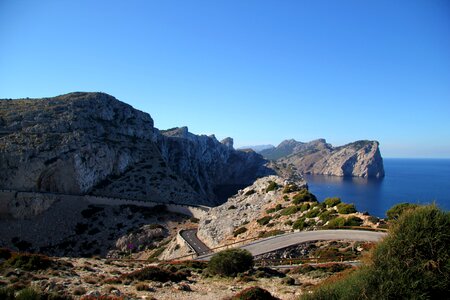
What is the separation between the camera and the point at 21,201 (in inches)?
2459

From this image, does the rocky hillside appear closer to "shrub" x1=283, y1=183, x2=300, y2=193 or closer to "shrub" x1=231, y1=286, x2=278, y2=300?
"shrub" x1=283, y1=183, x2=300, y2=193

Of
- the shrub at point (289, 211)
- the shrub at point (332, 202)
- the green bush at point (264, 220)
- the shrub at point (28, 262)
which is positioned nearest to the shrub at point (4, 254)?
the shrub at point (28, 262)

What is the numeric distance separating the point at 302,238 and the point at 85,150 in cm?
6503

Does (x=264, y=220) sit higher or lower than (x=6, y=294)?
lower

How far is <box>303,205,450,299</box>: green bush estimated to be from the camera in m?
10.0

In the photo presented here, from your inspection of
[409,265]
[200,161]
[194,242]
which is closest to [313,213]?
[194,242]

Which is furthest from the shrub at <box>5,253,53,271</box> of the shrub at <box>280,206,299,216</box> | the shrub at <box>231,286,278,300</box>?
the shrub at <box>280,206,299,216</box>

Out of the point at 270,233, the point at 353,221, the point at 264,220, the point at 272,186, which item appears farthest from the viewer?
the point at 272,186

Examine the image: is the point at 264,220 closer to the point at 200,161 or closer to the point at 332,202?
the point at 332,202

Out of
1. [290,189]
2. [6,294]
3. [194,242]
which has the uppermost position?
[290,189]

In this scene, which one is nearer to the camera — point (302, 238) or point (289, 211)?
point (302, 238)

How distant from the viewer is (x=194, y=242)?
139 ft

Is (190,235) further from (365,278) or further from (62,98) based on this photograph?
(62,98)

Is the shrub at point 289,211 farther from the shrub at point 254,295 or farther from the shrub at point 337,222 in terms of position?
the shrub at point 254,295
